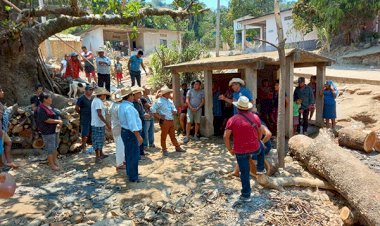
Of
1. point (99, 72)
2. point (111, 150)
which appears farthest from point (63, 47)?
point (111, 150)

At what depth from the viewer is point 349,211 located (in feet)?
15.1

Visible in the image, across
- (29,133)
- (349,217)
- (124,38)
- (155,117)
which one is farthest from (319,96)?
Result: (124,38)

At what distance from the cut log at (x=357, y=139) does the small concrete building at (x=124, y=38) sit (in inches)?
794

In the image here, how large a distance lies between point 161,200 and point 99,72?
20.2 feet

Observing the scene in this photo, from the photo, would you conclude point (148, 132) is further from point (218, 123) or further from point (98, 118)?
point (218, 123)

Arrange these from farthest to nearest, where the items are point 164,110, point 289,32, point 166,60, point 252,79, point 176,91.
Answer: point 289,32 → point 166,60 → point 176,91 → point 252,79 → point 164,110

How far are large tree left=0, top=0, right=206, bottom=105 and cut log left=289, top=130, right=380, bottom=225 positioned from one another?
13.3 feet

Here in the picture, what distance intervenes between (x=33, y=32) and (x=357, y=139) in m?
8.63

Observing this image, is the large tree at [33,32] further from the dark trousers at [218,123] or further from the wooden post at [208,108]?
the dark trousers at [218,123]

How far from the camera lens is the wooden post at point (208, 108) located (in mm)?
8500

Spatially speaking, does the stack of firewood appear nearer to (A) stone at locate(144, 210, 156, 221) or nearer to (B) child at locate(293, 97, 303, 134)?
(A) stone at locate(144, 210, 156, 221)

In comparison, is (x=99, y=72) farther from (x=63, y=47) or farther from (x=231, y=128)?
(x=63, y=47)

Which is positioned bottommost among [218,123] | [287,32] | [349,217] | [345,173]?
[349,217]

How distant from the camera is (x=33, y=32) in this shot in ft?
29.5
